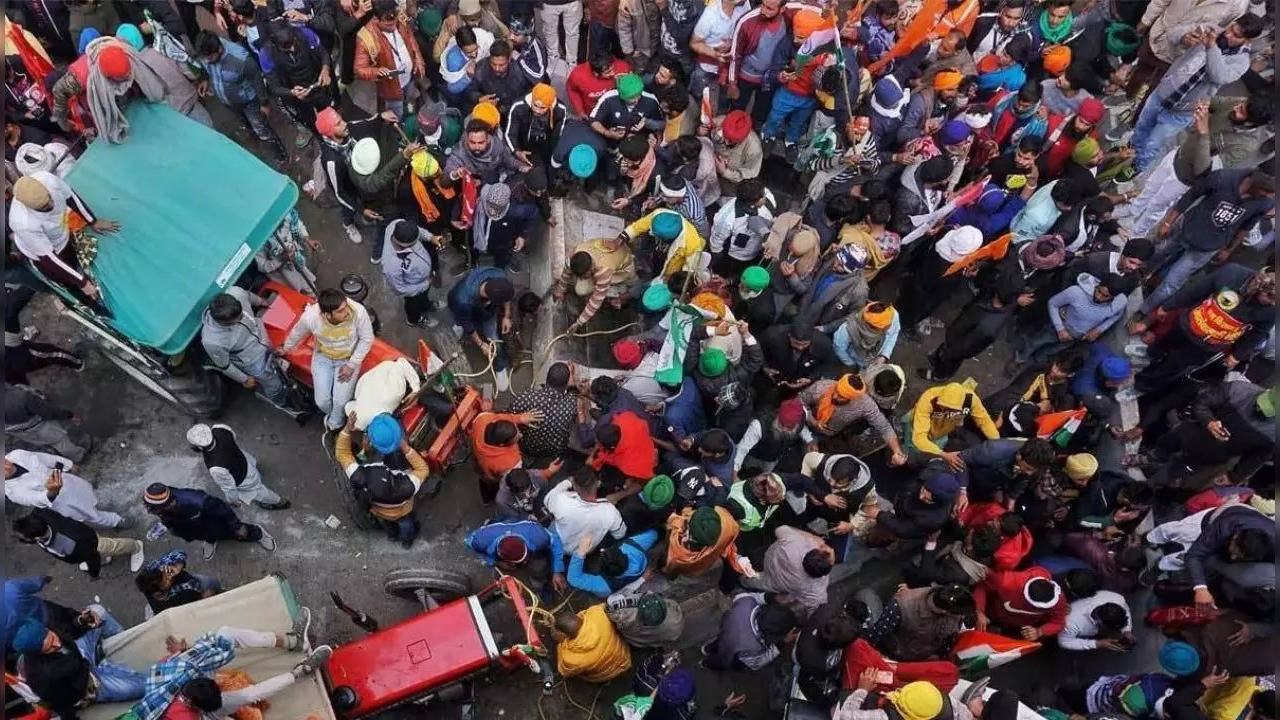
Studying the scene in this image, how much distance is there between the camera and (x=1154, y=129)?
916cm

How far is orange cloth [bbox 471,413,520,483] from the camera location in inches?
259

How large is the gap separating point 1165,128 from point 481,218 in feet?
23.8

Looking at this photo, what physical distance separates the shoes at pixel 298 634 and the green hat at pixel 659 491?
258cm

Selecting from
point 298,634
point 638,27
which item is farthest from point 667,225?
point 298,634

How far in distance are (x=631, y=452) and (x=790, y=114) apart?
4.39 metres

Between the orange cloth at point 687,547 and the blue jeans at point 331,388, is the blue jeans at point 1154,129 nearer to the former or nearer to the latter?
the orange cloth at point 687,547

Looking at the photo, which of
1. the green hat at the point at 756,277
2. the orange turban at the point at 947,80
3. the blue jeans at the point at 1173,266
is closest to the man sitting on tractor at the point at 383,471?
the green hat at the point at 756,277

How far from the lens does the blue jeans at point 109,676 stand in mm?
5500

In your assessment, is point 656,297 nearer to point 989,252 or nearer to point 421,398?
point 421,398

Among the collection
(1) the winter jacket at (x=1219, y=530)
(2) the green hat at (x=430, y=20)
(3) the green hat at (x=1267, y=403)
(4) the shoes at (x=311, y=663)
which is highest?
(2) the green hat at (x=430, y=20)

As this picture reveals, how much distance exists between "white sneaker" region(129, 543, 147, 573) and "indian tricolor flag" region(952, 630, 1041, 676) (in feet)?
21.9

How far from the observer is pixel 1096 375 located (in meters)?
7.29

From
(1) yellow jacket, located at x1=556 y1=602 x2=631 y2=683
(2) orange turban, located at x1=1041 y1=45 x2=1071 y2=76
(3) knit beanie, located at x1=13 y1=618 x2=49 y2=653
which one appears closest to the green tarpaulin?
(3) knit beanie, located at x1=13 y1=618 x2=49 y2=653

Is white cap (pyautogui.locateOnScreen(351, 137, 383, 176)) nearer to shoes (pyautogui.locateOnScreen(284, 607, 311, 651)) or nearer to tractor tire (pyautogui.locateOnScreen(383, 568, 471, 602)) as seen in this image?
tractor tire (pyautogui.locateOnScreen(383, 568, 471, 602))
